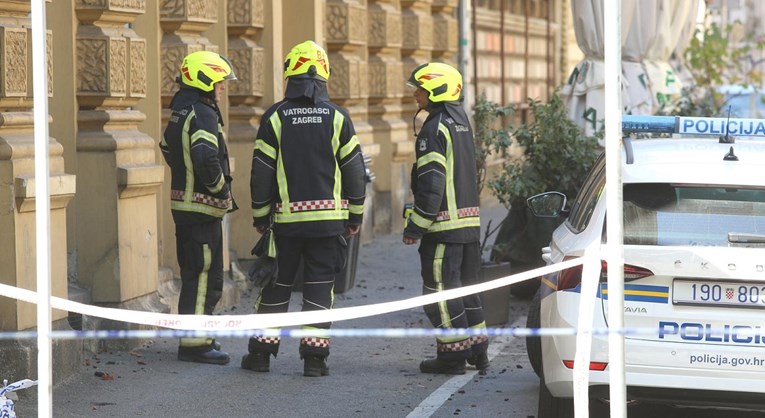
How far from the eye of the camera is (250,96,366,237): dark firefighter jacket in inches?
340

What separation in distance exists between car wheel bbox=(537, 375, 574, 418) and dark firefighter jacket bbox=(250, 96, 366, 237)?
202 cm

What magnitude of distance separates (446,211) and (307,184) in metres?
0.84

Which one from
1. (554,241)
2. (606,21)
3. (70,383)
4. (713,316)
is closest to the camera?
(606,21)

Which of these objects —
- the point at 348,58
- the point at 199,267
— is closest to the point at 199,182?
the point at 199,267

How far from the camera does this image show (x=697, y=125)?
714cm

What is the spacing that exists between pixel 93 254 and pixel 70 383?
52.3 inches

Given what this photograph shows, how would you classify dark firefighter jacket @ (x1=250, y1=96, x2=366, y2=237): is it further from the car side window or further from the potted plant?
the potted plant

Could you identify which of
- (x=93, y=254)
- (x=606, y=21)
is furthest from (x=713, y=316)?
(x=93, y=254)

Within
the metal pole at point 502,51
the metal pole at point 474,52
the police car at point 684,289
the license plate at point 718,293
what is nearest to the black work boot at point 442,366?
the police car at point 684,289

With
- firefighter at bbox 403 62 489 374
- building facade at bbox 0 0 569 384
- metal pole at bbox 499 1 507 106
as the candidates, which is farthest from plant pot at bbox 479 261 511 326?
metal pole at bbox 499 1 507 106

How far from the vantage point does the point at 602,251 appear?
635cm

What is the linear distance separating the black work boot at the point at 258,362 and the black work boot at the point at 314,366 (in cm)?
26

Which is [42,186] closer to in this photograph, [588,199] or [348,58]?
[588,199]

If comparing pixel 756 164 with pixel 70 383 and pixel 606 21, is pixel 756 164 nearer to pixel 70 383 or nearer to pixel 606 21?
pixel 606 21
